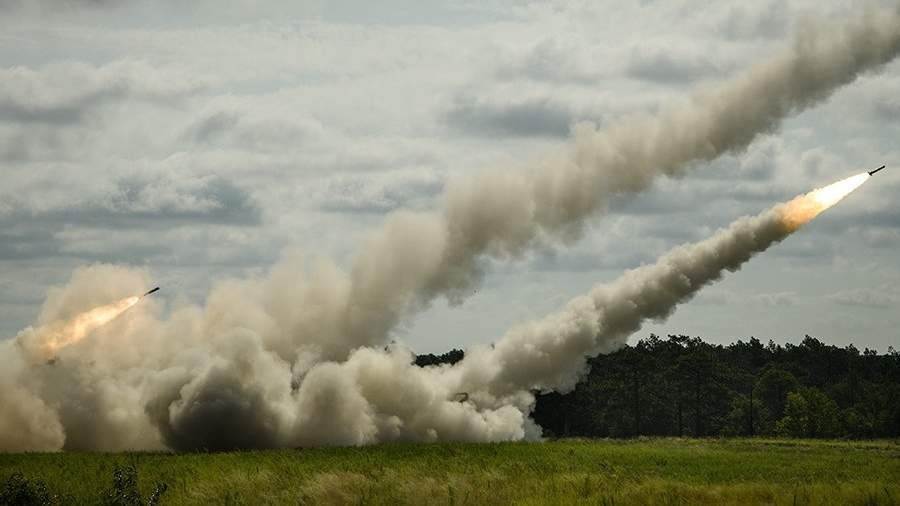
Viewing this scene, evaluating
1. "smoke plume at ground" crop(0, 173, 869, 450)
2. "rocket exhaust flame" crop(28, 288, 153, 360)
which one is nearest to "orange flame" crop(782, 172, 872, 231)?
"smoke plume at ground" crop(0, 173, 869, 450)

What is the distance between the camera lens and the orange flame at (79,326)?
58.4 meters

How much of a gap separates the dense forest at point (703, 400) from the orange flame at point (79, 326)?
2063 inches

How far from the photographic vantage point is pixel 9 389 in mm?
55438

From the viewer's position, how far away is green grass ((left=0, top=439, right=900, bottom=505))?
3471 centimetres

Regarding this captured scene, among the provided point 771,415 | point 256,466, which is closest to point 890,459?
point 256,466

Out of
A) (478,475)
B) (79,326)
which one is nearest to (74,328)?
(79,326)

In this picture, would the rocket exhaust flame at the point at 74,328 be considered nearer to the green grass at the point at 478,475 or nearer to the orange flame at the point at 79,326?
the orange flame at the point at 79,326

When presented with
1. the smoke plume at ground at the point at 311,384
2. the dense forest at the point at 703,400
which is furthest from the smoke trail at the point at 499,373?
the dense forest at the point at 703,400

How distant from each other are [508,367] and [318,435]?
10414 millimetres

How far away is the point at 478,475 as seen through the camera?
39281 mm

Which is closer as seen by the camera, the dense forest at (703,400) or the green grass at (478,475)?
the green grass at (478,475)

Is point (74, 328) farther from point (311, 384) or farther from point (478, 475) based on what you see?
point (478, 475)

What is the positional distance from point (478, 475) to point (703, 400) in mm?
95503

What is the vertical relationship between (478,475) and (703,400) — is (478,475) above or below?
below
